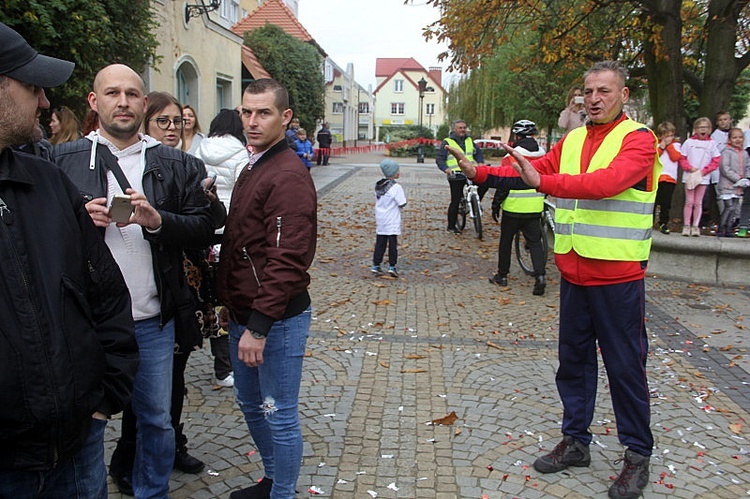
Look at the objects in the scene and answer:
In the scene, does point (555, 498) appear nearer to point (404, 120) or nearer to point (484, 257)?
point (484, 257)

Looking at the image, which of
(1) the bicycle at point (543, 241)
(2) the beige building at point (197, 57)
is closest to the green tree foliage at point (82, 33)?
(2) the beige building at point (197, 57)

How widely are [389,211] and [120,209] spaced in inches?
237

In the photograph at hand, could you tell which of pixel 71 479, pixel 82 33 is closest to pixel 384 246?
pixel 82 33

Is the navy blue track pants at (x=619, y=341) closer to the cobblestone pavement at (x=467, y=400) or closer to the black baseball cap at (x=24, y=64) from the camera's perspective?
the cobblestone pavement at (x=467, y=400)

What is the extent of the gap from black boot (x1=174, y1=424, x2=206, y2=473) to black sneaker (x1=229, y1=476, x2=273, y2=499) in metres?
0.42

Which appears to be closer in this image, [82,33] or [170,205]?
[170,205]

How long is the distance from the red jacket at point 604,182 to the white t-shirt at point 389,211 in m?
4.76

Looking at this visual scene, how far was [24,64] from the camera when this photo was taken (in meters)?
1.79

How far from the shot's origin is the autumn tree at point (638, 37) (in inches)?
406

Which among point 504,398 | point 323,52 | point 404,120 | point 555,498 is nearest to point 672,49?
point 504,398

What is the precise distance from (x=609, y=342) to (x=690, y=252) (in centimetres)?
579

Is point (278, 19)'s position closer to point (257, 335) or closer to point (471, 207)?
point (471, 207)

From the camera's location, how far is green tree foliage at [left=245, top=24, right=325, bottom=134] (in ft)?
Answer: 80.0

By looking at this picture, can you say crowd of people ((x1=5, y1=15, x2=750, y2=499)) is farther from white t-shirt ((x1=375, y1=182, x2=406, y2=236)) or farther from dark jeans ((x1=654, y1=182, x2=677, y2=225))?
dark jeans ((x1=654, y1=182, x2=677, y2=225))
